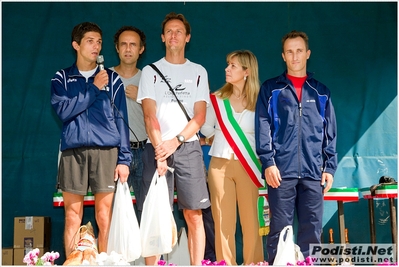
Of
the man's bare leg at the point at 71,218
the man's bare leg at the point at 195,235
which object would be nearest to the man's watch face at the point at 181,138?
the man's bare leg at the point at 195,235

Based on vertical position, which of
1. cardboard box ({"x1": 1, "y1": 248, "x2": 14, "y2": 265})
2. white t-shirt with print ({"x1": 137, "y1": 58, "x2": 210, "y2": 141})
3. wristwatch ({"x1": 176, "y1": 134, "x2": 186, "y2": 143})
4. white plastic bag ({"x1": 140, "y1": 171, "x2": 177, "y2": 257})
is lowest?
cardboard box ({"x1": 1, "y1": 248, "x2": 14, "y2": 265})

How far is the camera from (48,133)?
6570 millimetres

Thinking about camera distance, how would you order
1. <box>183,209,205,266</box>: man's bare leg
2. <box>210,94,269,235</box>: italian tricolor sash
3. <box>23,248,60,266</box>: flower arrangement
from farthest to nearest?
<box>210,94,269,235</box>: italian tricolor sash, <box>183,209,205,266</box>: man's bare leg, <box>23,248,60,266</box>: flower arrangement

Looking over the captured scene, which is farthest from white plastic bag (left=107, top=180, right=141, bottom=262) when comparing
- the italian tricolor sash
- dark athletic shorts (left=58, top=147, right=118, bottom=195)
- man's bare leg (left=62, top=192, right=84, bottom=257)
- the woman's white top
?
the italian tricolor sash

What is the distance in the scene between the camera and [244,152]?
200 inches

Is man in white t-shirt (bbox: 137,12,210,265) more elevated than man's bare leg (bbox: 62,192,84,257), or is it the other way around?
man in white t-shirt (bbox: 137,12,210,265)

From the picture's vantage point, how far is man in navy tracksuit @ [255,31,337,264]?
484 centimetres

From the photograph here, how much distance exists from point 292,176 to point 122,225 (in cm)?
135

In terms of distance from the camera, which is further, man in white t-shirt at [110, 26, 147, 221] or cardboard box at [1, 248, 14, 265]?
cardboard box at [1, 248, 14, 265]

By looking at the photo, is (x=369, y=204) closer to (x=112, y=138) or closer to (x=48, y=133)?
(x=112, y=138)

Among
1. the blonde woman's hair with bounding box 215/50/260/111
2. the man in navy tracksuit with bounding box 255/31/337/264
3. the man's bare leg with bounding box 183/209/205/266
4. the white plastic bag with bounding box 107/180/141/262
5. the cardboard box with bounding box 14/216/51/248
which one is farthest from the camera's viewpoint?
the cardboard box with bounding box 14/216/51/248

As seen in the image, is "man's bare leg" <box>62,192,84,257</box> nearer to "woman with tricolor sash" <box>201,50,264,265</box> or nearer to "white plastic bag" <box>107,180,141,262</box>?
"white plastic bag" <box>107,180,141,262</box>

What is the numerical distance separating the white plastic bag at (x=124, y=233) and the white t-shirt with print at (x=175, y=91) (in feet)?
2.12

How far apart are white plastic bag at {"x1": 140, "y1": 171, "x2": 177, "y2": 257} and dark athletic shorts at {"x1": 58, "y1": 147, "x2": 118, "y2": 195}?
0.36m
